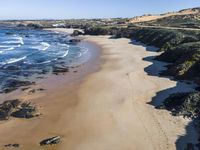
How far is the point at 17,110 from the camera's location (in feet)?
78.2

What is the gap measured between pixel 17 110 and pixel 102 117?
20.2 ft

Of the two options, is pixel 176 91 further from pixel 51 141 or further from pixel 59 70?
pixel 59 70

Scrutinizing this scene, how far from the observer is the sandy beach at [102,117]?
1823 centimetres

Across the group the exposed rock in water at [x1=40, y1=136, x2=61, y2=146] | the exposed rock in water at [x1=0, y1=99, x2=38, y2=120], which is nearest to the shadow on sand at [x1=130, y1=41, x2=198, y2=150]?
the exposed rock in water at [x1=40, y1=136, x2=61, y2=146]

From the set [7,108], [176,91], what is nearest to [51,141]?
[7,108]

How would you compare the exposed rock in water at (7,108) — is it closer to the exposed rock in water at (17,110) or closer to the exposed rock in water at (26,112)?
the exposed rock in water at (17,110)

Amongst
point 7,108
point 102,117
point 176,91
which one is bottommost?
point 102,117

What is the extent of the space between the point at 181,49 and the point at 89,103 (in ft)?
54.3

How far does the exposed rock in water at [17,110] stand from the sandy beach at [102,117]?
70cm

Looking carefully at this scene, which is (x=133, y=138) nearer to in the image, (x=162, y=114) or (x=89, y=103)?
(x=162, y=114)

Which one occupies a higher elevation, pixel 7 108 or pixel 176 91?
pixel 176 91

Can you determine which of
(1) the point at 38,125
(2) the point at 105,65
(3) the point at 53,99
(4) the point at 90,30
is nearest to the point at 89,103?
(3) the point at 53,99

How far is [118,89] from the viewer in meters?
28.3

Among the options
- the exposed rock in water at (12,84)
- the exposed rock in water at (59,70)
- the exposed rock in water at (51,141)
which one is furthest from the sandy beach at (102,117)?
the exposed rock in water at (59,70)
